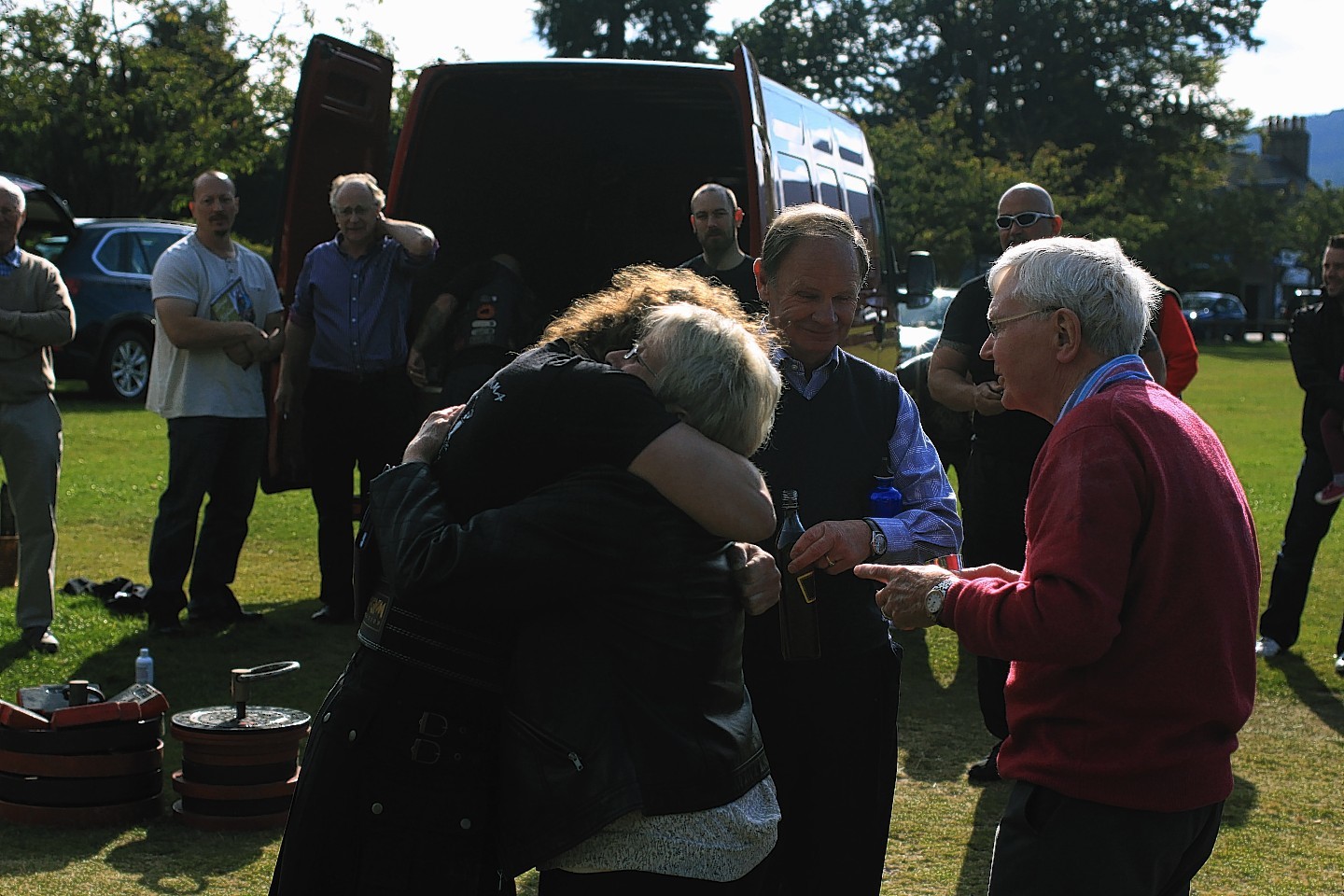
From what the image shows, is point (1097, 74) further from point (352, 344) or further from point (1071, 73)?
point (352, 344)

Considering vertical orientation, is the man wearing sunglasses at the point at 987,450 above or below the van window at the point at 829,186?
below

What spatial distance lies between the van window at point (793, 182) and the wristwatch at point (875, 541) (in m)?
3.90

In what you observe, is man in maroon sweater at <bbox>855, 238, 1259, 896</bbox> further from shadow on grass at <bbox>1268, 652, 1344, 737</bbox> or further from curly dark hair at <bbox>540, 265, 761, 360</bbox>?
shadow on grass at <bbox>1268, 652, 1344, 737</bbox>

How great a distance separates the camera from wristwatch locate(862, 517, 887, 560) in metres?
3.19

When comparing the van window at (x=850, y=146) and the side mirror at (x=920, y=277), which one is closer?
the van window at (x=850, y=146)

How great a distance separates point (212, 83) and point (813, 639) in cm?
2895

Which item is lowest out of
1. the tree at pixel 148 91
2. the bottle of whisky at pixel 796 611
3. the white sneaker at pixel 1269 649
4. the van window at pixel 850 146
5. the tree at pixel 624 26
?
the white sneaker at pixel 1269 649

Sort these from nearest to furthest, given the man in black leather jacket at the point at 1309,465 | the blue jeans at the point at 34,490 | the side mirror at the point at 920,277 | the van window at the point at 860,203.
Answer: the blue jeans at the point at 34,490 → the man in black leather jacket at the point at 1309,465 → the van window at the point at 860,203 → the side mirror at the point at 920,277

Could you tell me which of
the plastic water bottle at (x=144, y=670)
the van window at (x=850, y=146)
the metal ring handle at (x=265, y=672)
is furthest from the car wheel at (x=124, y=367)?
the metal ring handle at (x=265, y=672)

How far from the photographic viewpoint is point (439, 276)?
8.43 meters

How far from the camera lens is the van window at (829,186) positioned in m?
8.59

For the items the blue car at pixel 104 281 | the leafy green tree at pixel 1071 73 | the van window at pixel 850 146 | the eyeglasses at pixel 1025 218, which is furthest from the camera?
the leafy green tree at pixel 1071 73

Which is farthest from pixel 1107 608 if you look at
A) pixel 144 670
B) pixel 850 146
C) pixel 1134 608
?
pixel 850 146

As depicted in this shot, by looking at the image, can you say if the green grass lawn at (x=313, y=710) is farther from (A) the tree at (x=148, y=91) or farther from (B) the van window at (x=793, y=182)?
(A) the tree at (x=148, y=91)
